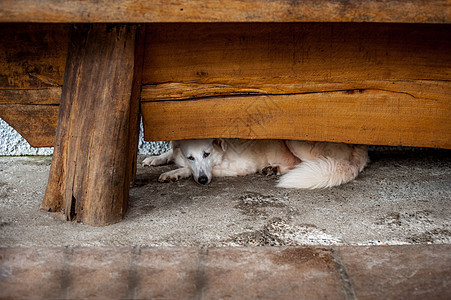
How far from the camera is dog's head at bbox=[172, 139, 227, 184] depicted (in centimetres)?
304

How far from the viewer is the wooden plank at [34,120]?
2294 millimetres

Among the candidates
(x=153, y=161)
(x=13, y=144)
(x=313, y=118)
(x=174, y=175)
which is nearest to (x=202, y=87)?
(x=313, y=118)

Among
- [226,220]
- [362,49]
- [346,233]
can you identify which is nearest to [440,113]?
[362,49]

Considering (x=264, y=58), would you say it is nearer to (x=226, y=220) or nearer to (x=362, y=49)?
(x=362, y=49)

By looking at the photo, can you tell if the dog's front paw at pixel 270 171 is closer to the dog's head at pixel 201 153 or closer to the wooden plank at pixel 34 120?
the dog's head at pixel 201 153

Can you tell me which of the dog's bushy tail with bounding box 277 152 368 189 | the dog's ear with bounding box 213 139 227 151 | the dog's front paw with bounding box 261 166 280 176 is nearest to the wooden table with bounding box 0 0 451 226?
the dog's bushy tail with bounding box 277 152 368 189

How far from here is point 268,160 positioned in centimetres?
330

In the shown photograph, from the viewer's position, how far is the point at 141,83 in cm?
220

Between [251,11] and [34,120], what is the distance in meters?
1.30

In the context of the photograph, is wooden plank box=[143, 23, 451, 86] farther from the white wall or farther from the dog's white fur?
the white wall

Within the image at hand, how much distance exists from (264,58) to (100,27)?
2.44 ft

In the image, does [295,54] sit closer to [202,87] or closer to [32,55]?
[202,87]

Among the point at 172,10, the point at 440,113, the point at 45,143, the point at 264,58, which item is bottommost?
the point at 45,143

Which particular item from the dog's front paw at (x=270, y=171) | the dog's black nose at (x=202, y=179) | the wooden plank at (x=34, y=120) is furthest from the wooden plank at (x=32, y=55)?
the dog's front paw at (x=270, y=171)
